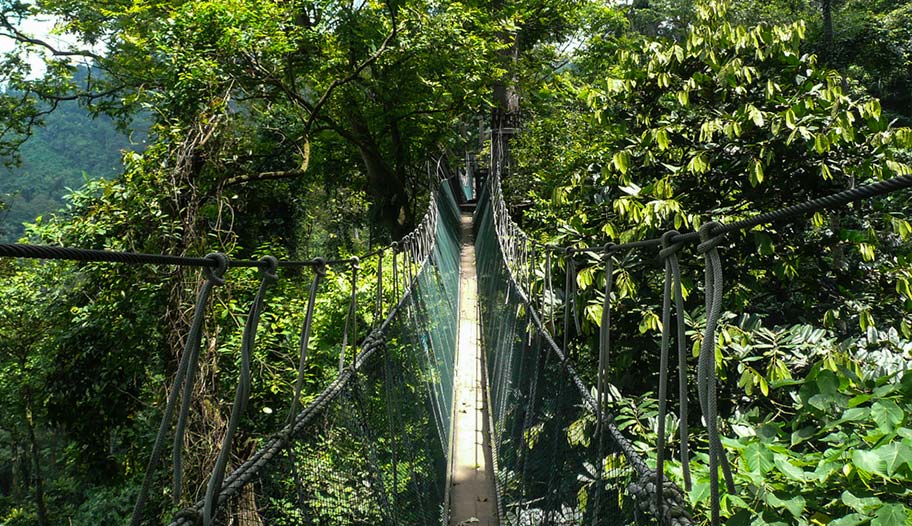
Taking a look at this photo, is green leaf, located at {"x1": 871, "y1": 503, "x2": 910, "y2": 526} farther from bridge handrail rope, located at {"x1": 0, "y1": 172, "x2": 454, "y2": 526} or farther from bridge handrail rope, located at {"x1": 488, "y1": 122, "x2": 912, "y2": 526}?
bridge handrail rope, located at {"x1": 0, "y1": 172, "x2": 454, "y2": 526}

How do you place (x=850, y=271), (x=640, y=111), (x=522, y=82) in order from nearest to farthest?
(x=850, y=271) → (x=640, y=111) → (x=522, y=82)

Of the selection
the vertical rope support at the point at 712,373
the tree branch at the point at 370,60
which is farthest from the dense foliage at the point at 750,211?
the tree branch at the point at 370,60

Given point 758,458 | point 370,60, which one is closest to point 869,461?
point 758,458

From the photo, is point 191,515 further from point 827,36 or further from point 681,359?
point 827,36

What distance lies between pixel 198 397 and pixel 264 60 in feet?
11.3

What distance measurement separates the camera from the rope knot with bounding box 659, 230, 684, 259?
88cm

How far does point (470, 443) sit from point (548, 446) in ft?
5.99

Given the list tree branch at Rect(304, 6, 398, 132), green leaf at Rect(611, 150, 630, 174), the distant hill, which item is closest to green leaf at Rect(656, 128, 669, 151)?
green leaf at Rect(611, 150, 630, 174)

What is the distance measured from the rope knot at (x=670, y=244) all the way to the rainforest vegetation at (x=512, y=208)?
0.38 metres

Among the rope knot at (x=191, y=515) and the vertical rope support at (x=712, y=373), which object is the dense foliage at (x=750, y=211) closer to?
the vertical rope support at (x=712, y=373)

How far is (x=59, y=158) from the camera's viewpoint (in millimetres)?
37188

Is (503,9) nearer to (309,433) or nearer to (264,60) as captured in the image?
(264,60)

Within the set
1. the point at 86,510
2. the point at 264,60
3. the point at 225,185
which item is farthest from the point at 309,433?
the point at 264,60

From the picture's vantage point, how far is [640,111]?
2.63 meters
